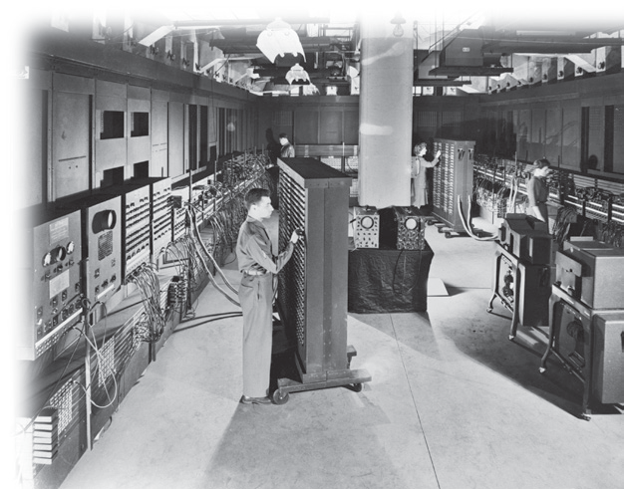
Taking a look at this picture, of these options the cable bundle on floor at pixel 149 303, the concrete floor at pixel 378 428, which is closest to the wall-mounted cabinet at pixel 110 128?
the cable bundle on floor at pixel 149 303

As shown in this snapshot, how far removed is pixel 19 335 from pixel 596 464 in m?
→ 3.66

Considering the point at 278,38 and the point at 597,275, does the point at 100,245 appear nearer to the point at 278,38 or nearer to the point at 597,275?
the point at 278,38

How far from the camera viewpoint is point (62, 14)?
413 centimetres

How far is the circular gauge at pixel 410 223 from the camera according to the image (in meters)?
6.83

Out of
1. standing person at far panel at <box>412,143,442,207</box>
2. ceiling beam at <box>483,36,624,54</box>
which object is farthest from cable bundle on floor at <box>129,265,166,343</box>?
standing person at far panel at <box>412,143,442,207</box>

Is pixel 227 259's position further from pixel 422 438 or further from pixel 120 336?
pixel 422 438

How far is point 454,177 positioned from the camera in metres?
12.0

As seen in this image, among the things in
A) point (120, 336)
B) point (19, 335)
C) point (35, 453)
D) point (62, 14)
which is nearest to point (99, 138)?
point (62, 14)

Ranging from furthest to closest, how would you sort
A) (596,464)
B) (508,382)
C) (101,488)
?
1. (508,382)
2. (596,464)
3. (101,488)

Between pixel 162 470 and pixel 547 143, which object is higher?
pixel 547 143

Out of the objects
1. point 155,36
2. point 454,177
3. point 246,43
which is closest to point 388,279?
point 155,36

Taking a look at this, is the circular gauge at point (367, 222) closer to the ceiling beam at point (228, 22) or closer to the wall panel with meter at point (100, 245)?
the ceiling beam at point (228, 22)

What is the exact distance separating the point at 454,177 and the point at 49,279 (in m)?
10.1

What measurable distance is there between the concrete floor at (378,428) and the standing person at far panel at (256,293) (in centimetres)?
26
